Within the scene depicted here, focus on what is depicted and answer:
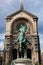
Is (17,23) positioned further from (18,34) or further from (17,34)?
(18,34)

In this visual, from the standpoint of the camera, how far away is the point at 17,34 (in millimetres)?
49688

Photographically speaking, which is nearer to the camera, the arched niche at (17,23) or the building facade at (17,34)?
the building facade at (17,34)

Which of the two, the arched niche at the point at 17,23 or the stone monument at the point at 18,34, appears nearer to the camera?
the stone monument at the point at 18,34

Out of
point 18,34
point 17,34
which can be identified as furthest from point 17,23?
point 18,34

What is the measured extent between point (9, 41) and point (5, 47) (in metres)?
1.38

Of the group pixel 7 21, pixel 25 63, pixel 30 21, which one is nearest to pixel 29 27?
pixel 30 21

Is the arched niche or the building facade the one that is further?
the arched niche

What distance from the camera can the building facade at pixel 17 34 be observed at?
48.0 meters

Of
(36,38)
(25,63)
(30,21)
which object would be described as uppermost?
(30,21)

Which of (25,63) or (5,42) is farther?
(5,42)

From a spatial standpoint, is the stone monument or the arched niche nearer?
the stone monument

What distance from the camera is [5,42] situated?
4859cm

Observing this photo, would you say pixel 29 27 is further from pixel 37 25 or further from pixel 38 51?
pixel 38 51

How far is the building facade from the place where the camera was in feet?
157
